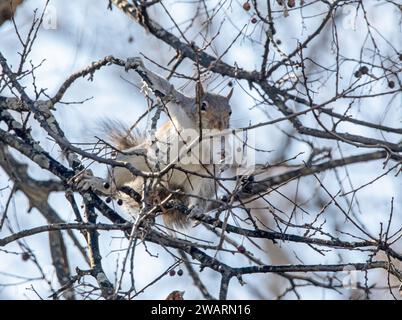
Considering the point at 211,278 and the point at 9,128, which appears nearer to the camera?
the point at 9,128

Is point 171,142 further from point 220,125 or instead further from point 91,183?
point 91,183

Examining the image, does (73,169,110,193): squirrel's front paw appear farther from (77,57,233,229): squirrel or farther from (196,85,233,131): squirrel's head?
(196,85,233,131): squirrel's head

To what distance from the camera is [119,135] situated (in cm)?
550

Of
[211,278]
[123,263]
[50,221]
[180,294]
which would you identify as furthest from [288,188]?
[123,263]

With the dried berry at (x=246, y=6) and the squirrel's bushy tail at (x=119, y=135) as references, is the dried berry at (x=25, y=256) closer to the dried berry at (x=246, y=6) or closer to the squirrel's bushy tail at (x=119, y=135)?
the squirrel's bushy tail at (x=119, y=135)

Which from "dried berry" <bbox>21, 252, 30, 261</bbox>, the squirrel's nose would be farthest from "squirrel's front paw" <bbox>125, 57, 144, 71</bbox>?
"dried berry" <bbox>21, 252, 30, 261</bbox>

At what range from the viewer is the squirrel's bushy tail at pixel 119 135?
5.44 meters

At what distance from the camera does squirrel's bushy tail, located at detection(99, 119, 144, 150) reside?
214 inches

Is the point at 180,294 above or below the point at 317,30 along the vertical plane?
below

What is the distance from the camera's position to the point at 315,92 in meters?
4.61

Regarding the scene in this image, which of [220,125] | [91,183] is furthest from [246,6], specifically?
[91,183]

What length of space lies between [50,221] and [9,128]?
897mm
